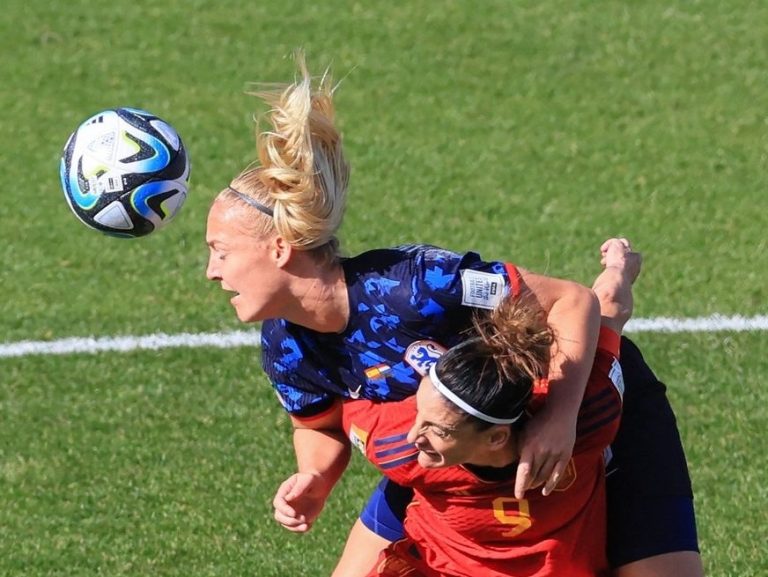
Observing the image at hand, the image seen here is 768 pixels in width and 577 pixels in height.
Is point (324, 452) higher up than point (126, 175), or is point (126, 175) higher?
point (126, 175)

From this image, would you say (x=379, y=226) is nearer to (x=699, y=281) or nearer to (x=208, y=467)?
(x=699, y=281)

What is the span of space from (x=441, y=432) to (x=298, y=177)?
2.84ft

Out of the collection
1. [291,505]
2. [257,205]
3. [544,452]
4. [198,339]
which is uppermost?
[257,205]

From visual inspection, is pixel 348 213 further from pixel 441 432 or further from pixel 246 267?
pixel 441 432

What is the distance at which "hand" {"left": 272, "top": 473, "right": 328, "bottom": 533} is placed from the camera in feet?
15.2

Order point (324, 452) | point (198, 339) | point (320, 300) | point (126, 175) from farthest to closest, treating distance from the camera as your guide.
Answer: point (198, 339)
point (126, 175)
point (324, 452)
point (320, 300)

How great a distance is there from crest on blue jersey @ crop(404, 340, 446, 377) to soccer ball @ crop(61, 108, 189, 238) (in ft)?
4.34

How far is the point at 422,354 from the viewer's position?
4199 mm

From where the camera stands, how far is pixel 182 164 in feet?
17.1

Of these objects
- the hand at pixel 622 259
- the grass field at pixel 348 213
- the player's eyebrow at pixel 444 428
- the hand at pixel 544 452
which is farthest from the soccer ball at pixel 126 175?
the hand at pixel 544 452

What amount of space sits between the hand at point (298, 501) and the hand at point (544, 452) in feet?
2.95

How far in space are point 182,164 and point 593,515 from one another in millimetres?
1943

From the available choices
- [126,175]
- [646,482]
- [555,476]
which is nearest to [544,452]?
[555,476]

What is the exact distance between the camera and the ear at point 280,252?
4.29 metres
